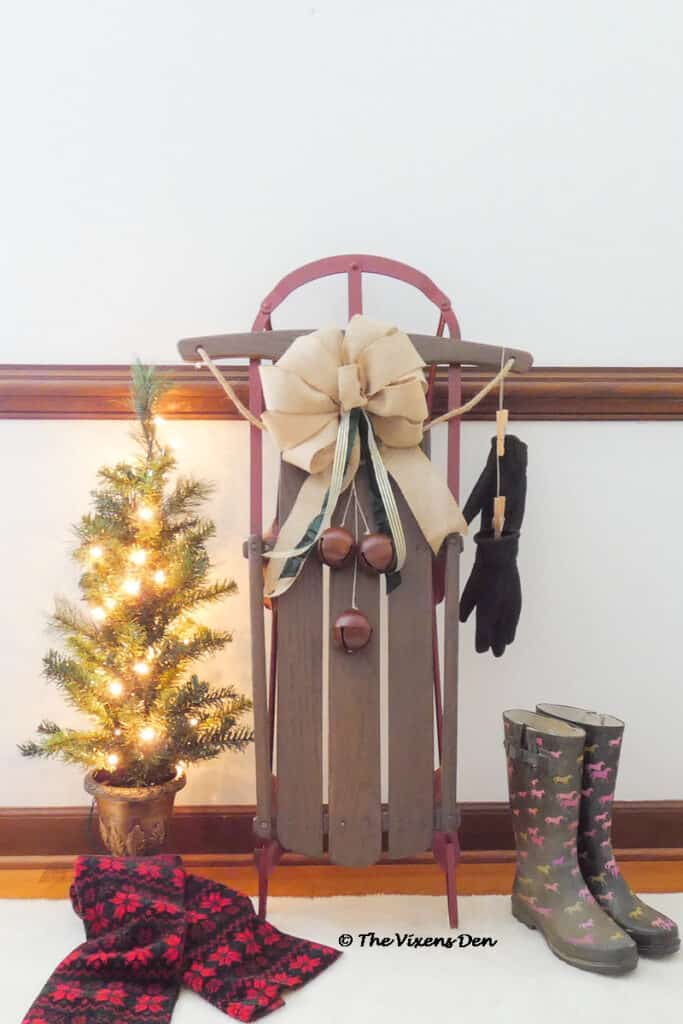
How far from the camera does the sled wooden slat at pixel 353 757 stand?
1270 mm

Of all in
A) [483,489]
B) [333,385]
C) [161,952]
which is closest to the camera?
[161,952]

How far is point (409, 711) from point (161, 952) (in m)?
0.47

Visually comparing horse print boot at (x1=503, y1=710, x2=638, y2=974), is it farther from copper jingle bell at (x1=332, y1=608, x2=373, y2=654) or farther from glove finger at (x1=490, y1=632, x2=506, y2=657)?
copper jingle bell at (x1=332, y1=608, x2=373, y2=654)

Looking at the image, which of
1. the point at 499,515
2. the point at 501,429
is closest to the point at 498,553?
the point at 499,515

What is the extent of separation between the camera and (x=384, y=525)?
126 cm

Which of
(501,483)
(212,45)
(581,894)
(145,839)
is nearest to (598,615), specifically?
(501,483)

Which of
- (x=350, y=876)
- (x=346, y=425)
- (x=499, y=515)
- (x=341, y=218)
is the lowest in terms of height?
(x=350, y=876)

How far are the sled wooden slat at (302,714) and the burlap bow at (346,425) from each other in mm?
39

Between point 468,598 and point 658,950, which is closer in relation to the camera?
point 658,950

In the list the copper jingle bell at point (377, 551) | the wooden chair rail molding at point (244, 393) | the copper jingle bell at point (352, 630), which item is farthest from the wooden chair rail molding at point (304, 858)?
the wooden chair rail molding at point (244, 393)

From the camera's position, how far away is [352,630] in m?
1.24

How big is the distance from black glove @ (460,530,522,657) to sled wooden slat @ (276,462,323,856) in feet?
0.84

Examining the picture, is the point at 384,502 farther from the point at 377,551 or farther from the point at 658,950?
the point at 658,950

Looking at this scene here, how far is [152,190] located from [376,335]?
55cm
